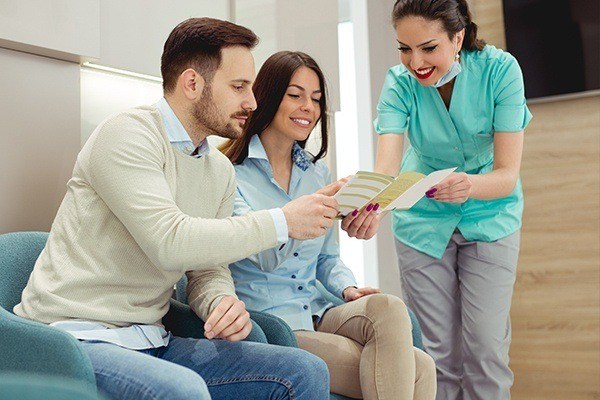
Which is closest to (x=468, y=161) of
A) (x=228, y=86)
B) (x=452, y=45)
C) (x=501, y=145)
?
(x=501, y=145)

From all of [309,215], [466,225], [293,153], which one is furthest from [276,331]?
[466,225]

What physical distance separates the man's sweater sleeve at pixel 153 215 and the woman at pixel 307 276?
48cm

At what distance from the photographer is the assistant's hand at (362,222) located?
1991 mm

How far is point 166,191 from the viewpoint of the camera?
1602mm

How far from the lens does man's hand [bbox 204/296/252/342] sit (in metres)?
1.62

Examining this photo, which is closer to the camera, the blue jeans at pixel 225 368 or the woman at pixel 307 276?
the blue jeans at pixel 225 368

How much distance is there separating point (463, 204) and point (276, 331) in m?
1.05

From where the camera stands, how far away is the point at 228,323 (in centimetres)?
163

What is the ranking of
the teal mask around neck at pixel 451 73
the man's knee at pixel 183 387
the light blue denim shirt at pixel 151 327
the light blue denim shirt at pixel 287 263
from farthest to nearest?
the teal mask around neck at pixel 451 73
the light blue denim shirt at pixel 287 263
the light blue denim shirt at pixel 151 327
the man's knee at pixel 183 387

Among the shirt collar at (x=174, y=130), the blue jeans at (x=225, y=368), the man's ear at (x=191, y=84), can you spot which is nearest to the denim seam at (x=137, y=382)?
the blue jeans at (x=225, y=368)

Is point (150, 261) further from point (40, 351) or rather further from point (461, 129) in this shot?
point (461, 129)

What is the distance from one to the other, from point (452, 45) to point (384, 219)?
172 centimetres

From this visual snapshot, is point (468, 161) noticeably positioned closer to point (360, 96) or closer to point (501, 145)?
point (501, 145)

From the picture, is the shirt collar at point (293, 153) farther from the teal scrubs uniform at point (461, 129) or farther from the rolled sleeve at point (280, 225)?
the rolled sleeve at point (280, 225)
